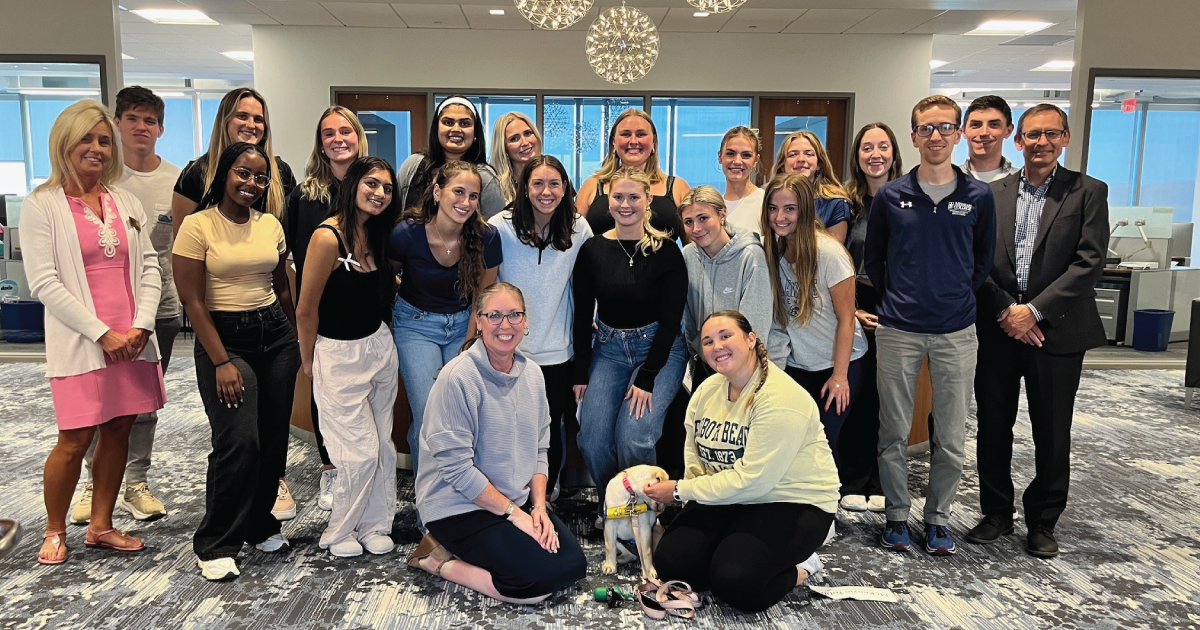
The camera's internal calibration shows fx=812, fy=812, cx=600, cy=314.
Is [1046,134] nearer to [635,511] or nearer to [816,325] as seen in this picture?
[816,325]

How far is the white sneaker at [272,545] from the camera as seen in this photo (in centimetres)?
301

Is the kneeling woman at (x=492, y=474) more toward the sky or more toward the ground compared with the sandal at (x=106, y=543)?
more toward the sky

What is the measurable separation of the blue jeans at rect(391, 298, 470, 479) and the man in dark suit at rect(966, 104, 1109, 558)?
2.06 meters

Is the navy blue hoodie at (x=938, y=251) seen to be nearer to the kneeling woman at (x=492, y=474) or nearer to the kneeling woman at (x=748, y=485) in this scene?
the kneeling woman at (x=748, y=485)

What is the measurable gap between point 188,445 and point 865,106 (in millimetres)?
7350

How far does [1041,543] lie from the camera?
3.09 metres

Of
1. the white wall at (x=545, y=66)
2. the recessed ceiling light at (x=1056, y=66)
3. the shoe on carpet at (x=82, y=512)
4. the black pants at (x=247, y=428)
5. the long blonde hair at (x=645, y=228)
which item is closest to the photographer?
the black pants at (x=247, y=428)

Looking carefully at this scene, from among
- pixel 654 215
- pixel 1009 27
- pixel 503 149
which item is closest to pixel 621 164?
pixel 654 215

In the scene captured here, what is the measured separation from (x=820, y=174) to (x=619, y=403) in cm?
143

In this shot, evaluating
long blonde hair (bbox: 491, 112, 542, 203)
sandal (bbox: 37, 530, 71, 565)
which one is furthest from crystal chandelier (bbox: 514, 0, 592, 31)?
sandal (bbox: 37, 530, 71, 565)

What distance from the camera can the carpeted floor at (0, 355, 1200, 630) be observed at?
254cm

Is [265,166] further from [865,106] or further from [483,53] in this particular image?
[865,106]

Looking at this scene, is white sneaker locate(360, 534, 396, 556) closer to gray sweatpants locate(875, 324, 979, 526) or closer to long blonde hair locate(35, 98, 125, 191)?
long blonde hair locate(35, 98, 125, 191)

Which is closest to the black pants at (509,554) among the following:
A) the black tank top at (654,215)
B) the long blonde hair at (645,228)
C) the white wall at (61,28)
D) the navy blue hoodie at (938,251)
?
the long blonde hair at (645,228)
